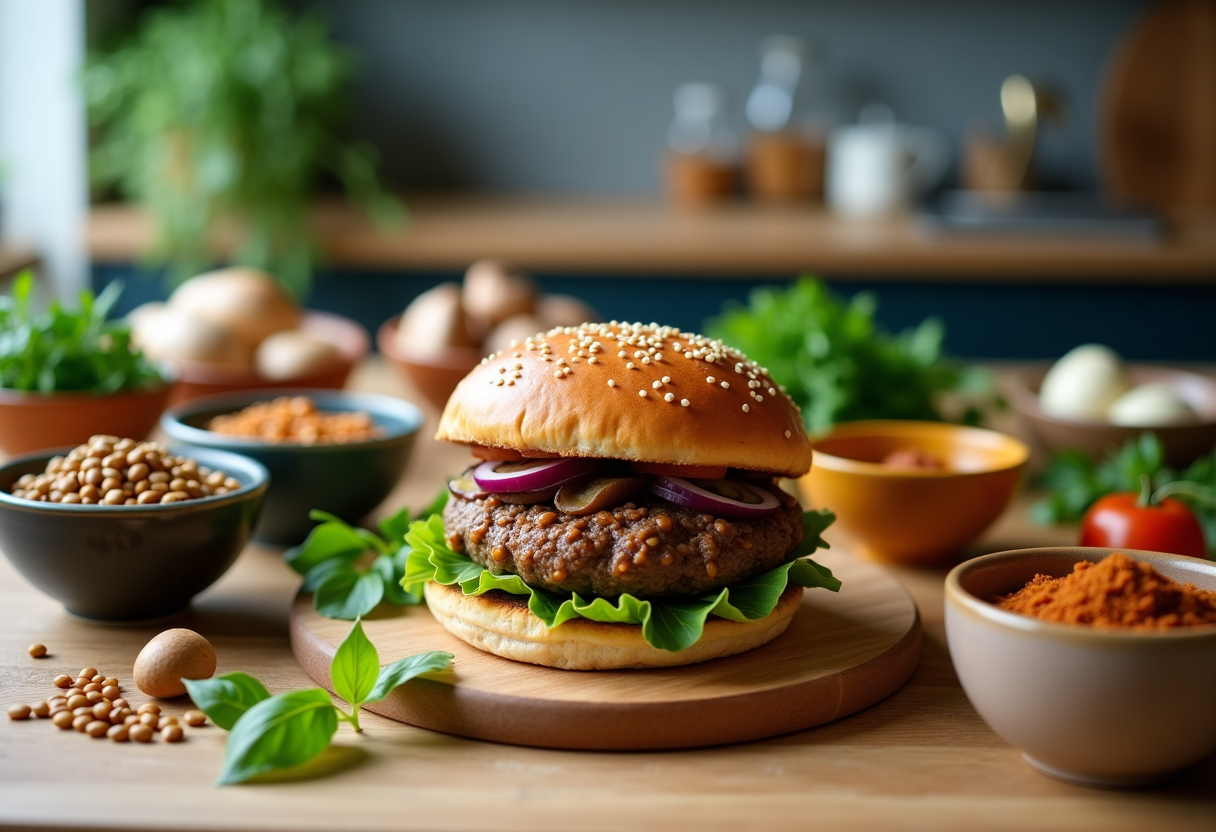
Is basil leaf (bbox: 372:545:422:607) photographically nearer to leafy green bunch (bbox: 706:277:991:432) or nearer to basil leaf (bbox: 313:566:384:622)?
→ basil leaf (bbox: 313:566:384:622)

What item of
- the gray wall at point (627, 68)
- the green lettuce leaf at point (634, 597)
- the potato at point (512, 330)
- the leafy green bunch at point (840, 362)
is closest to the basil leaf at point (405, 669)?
the green lettuce leaf at point (634, 597)

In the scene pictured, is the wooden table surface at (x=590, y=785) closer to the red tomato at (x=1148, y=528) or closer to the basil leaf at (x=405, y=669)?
the basil leaf at (x=405, y=669)

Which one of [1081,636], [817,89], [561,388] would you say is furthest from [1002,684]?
[817,89]

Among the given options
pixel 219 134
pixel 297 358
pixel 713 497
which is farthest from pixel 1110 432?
pixel 219 134

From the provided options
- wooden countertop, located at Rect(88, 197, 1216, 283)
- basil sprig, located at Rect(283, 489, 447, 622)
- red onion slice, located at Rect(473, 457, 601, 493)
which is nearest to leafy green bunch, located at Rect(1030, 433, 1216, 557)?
red onion slice, located at Rect(473, 457, 601, 493)

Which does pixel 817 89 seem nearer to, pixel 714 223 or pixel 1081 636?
pixel 714 223
